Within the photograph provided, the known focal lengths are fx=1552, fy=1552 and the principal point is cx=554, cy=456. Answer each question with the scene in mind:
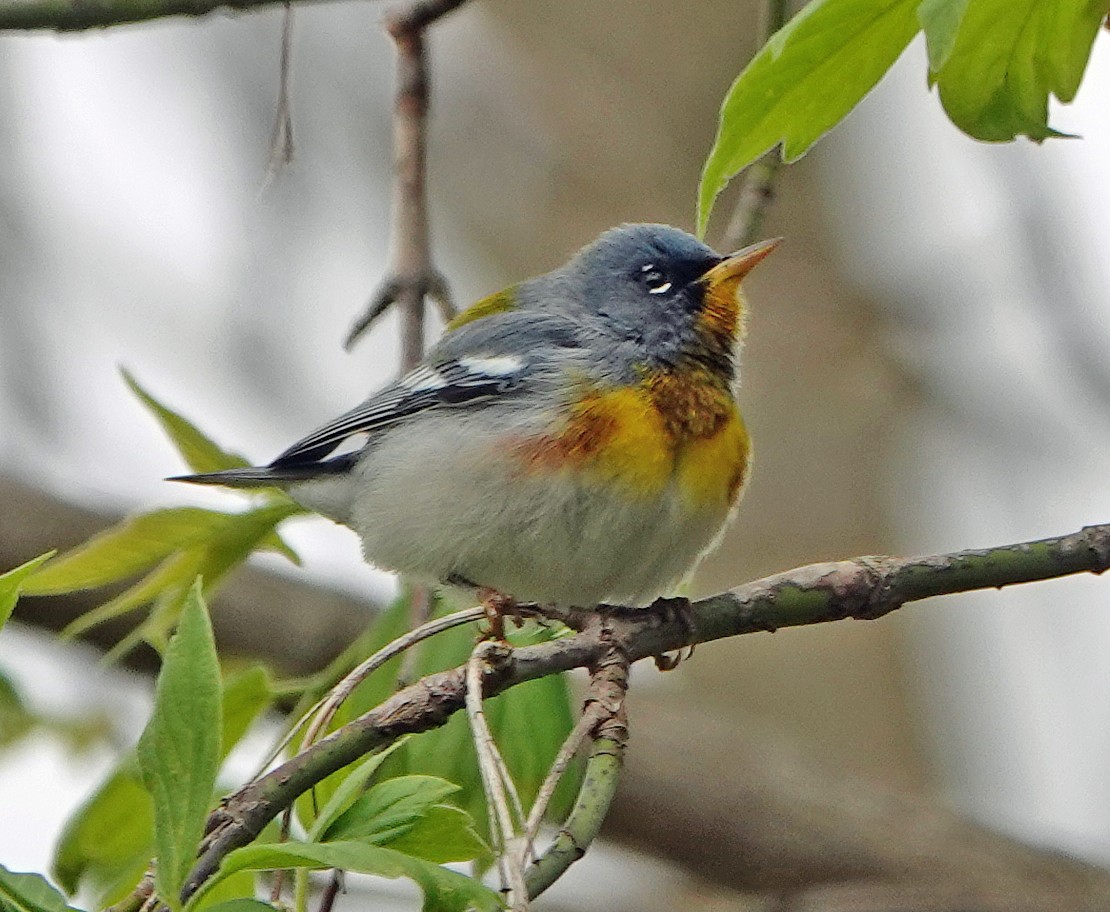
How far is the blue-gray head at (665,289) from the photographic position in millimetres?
4074

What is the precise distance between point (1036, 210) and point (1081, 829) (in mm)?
5770

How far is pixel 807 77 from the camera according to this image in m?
2.14

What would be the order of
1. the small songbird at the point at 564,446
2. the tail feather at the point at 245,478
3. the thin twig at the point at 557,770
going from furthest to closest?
the small songbird at the point at 564,446 → the tail feather at the point at 245,478 → the thin twig at the point at 557,770

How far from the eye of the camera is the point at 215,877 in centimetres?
170

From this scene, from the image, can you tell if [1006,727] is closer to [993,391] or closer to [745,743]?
[993,391]

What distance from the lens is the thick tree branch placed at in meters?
2.05

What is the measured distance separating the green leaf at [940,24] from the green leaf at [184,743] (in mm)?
1013

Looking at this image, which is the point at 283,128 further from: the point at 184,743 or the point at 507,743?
the point at 184,743

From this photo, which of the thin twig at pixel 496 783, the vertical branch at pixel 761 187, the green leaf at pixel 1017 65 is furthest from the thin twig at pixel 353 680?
the vertical branch at pixel 761 187

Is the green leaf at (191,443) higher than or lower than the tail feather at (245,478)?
lower

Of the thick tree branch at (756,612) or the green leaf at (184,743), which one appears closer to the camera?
the green leaf at (184,743)

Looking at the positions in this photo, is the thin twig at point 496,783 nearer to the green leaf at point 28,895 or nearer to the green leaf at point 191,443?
the green leaf at point 28,895

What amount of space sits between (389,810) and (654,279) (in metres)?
2.74

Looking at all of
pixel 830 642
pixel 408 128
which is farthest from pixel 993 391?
pixel 408 128
